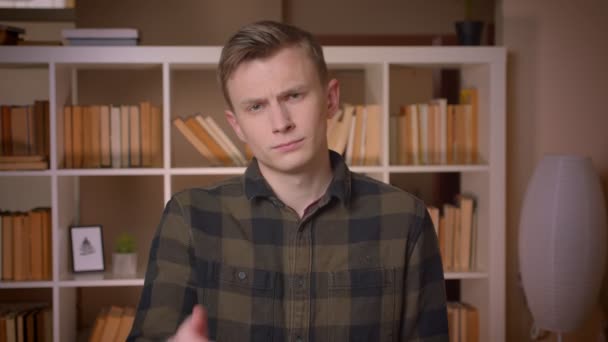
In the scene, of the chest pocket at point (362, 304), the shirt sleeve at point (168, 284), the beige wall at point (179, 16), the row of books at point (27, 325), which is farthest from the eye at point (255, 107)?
the beige wall at point (179, 16)

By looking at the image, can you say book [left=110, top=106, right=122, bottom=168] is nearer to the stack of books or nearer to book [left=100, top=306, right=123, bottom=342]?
the stack of books

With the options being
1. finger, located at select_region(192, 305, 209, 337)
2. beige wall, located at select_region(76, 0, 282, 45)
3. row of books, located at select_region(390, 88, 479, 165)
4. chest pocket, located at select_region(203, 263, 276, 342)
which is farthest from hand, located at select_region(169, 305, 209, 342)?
beige wall, located at select_region(76, 0, 282, 45)

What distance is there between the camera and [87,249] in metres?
3.36

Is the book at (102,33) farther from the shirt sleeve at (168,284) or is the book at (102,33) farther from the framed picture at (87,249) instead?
the shirt sleeve at (168,284)

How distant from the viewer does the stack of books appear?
125 inches

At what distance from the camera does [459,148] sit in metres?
3.44

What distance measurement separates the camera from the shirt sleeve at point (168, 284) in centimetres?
134

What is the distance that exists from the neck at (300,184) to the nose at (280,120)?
0.36 ft

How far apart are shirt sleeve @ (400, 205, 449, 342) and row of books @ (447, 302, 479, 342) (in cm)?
201

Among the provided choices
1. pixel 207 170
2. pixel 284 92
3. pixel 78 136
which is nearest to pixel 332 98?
pixel 284 92

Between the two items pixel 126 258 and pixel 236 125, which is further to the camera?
pixel 126 258

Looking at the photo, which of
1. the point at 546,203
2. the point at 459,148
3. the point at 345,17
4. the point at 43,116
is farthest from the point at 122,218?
the point at 546,203

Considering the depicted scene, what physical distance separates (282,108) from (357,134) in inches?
78.4

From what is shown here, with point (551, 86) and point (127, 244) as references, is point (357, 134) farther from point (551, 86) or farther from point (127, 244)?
point (127, 244)
